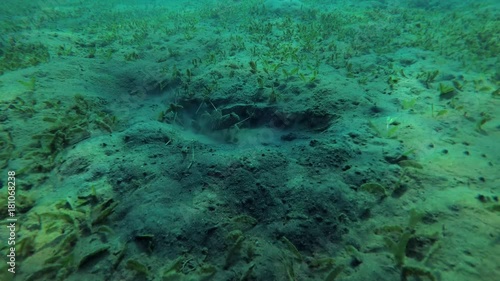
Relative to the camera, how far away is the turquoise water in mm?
2795

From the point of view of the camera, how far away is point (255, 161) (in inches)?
157

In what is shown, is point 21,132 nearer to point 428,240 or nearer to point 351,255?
point 351,255

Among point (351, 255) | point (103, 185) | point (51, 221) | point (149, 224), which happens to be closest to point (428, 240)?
point (351, 255)

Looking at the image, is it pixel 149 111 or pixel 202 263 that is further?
pixel 149 111

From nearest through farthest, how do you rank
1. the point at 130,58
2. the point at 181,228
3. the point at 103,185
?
the point at 181,228, the point at 103,185, the point at 130,58

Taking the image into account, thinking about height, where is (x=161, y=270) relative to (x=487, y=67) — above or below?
below

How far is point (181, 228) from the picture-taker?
121 inches

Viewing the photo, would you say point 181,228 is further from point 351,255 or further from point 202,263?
point 351,255

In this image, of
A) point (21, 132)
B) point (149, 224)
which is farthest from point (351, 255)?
point (21, 132)

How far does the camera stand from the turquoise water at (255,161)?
9.17 ft

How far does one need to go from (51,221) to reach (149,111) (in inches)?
122

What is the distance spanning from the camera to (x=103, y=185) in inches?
147

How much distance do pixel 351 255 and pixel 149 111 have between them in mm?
4811

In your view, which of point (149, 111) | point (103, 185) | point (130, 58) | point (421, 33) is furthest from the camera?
point (421, 33)
